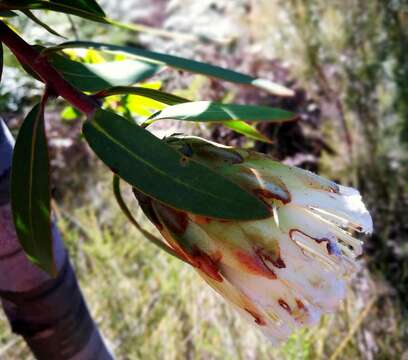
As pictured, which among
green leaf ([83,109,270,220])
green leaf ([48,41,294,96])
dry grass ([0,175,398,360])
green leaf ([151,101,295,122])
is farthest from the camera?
dry grass ([0,175,398,360])

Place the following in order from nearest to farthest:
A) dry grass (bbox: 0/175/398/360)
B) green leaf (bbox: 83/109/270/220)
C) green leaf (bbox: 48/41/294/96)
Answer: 1. green leaf (bbox: 83/109/270/220)
2. green leaf (bbox: 48/41/294/96)
3. dry grass (bbox: 0/175/398/360)

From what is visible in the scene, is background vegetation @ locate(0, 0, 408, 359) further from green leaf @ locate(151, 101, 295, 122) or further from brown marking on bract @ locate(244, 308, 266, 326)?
brown marking on bract @ locate(244, 308, 266, 326)

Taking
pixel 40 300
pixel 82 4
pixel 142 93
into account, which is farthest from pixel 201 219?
pixel 40 300

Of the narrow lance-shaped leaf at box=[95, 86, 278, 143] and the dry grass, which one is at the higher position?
the narrow lance-shaped leaf at box=[95, 86, 278, 143]

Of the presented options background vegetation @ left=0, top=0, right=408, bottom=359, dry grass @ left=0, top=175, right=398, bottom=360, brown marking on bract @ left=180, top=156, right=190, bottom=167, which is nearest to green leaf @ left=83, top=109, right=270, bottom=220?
brown marking on bract @ left=180, top=156, right=190, bottom=167

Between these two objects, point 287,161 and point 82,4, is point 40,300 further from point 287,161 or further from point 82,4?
point 287,161

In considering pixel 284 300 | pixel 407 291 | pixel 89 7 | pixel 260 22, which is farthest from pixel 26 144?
pixel 260 22

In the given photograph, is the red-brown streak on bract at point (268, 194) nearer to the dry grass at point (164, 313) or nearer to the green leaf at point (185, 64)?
the green leaf at point (185, 64)
